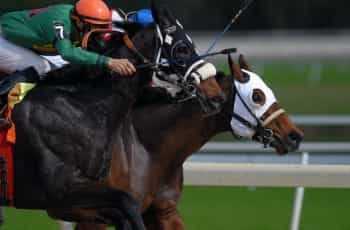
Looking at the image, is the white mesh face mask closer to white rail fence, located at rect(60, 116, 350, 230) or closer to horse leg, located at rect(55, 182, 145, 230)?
white rail fence, located at rect(60, 116, 350, 230)

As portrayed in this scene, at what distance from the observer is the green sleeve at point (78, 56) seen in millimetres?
5738

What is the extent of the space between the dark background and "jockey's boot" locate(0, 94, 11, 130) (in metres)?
28.7

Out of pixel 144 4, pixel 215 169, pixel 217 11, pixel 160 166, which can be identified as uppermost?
pixel 160 166

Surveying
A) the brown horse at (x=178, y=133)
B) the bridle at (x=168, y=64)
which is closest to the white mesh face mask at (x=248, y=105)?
the brown horse at (x=178, y=133)

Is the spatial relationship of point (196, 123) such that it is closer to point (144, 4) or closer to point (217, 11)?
point (144, 4)

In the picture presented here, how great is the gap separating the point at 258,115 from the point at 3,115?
1.62m

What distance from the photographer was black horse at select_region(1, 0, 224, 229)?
5594mm

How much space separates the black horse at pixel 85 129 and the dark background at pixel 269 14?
93.5ft

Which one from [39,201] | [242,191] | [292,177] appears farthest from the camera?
[242,191]

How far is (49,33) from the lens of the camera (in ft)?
19.6

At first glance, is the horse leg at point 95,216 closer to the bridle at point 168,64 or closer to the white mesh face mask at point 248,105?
the bridle at point 168,64

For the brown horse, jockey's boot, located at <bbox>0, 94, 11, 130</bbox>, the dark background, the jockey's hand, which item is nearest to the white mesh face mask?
the brown horse

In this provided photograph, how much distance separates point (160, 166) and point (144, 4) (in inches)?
970

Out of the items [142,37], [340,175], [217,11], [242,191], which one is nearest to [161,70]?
[142,37]
